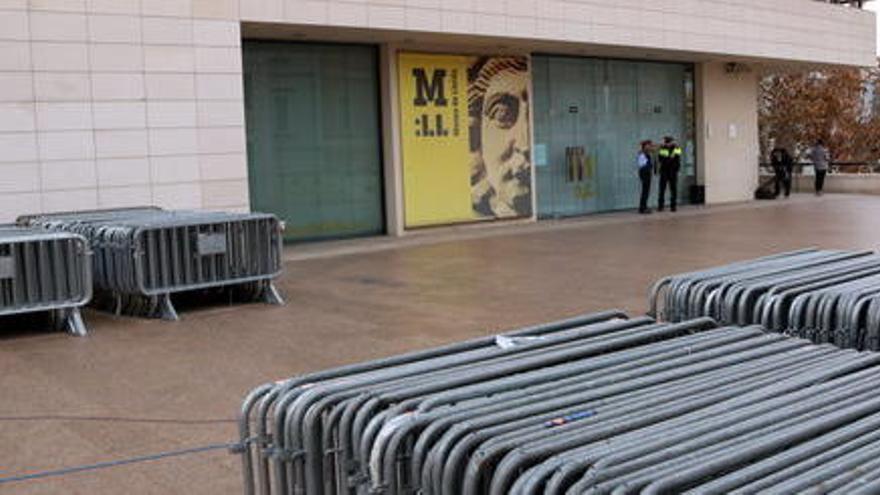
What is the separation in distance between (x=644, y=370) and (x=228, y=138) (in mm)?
13096

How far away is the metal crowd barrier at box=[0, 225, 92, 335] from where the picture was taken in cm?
987

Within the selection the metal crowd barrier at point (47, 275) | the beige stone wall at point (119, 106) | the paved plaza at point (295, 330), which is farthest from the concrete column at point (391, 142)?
the metal crowd barrier at point (47, 275)

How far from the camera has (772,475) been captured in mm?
2686

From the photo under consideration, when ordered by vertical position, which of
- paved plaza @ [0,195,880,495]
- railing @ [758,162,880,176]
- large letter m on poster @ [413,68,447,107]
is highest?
large letter m on poster @ [413,68,447,107]

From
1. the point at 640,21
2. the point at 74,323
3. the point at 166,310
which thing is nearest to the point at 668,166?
the point at 640,21

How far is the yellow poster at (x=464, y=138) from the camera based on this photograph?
20.3 meters

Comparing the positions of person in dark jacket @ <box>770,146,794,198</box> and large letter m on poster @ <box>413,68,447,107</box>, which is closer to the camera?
large letter m on poster @ <box>413,68,447,107</box>

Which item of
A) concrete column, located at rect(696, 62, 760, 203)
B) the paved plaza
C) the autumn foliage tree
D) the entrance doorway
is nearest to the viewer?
the paved plaza

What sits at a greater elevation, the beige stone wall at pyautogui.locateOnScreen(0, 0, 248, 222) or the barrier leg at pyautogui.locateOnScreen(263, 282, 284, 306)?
the beige stone wall at pyautogui.locateOnScreen(0, 0, 248, 222)

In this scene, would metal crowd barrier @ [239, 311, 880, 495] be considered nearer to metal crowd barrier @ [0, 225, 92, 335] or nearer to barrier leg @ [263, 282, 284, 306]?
metal crowd barrier @ [0, 225, 92, 335]

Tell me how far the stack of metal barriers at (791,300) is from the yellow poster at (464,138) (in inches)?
572

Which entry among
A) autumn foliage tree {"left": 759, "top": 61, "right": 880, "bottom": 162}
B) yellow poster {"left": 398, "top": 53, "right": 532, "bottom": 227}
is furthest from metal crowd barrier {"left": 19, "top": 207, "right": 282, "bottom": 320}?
autumn foliage tree {"left": 759, "top": 61, "right": 880, "bottom": 162}

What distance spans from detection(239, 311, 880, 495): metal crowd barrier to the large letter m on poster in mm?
16305

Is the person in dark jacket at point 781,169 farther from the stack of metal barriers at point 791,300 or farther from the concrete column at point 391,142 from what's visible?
the stack of metal barriers at point 791,300
